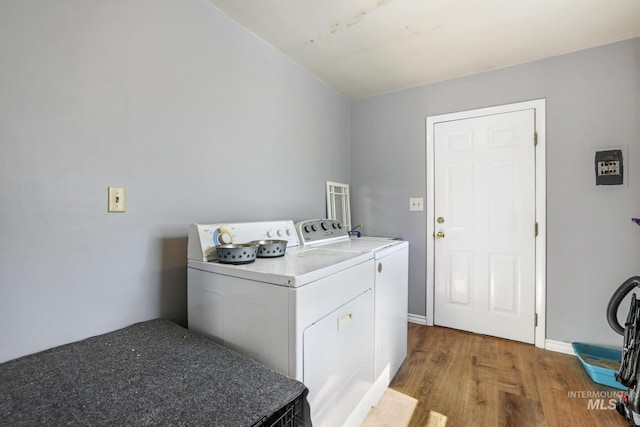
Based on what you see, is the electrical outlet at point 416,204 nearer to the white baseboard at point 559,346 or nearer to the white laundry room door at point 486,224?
the white laundry room door at point 486,224

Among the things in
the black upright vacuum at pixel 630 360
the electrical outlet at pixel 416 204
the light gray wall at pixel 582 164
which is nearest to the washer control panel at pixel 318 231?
the electrical outlet at pixel 416 204

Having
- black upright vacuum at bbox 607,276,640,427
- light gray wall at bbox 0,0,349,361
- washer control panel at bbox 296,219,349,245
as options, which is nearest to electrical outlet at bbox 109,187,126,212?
light gray wall at bbox 0,0,349,361

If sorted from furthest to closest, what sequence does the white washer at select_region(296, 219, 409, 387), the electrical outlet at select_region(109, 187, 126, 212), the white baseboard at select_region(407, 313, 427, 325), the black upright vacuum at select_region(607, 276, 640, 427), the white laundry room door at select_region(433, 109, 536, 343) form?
the white baseboard at select_region(407, 313, 427, 325) → the white laundry room door at select_region(433, 109, 536, 343) → the white washer at select_region(296, 219, 409, 387) → the black upright vacuum at select_region(607, 276, 640, 427) → the electrical outlet at select_region(109, 187, 126, 212)

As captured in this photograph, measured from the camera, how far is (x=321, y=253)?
5.15 ft

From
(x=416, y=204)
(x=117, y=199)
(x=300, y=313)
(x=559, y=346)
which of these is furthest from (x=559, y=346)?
(x=117, y=199)

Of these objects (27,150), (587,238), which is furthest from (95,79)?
(587,238)

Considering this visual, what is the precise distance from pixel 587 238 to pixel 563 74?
126 cm

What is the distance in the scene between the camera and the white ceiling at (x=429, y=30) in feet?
5.48

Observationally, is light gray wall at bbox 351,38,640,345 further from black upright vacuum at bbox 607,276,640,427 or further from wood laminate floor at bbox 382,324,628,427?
black upright vacuum at bbox 607,276,640,427

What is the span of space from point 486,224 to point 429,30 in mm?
1619

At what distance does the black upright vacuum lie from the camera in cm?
141

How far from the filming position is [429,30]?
6.23 ft

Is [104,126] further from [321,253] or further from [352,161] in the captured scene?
[352,161]

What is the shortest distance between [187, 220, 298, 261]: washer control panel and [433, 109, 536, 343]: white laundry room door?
5.59ft
